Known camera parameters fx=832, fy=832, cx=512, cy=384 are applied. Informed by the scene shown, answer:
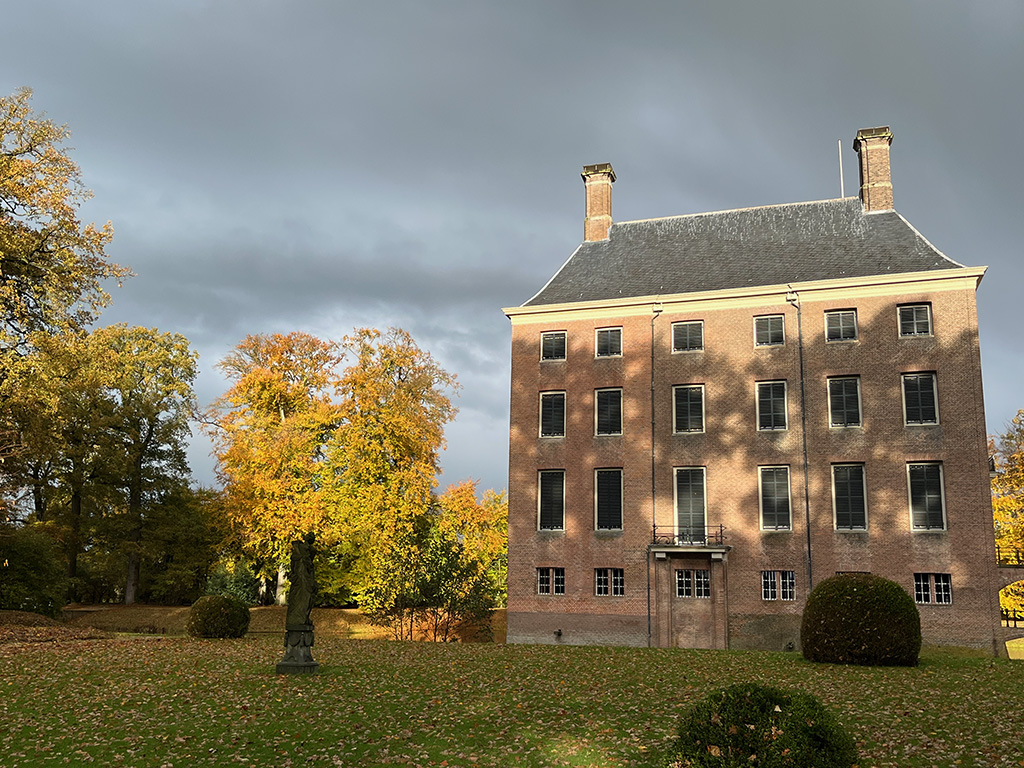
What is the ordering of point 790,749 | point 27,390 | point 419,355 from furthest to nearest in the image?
point 419,355 → point 27,390 → point 790,749

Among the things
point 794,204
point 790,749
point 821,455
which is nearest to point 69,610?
point 821,455

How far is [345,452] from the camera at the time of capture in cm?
3581

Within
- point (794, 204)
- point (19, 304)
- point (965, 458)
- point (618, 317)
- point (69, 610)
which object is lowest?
point (69, 610)

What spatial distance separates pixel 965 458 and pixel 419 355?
74.1ft

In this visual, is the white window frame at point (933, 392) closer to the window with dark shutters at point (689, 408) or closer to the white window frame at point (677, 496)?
the window with dark shutters at point (689, 408)

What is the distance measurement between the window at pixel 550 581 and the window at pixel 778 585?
24.5 ft

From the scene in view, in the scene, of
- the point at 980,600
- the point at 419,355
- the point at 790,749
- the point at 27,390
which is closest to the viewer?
the point at 790,749

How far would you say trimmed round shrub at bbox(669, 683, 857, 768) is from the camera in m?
7.83

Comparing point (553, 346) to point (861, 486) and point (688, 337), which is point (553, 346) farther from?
point (861, 486)

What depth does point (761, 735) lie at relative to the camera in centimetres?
791

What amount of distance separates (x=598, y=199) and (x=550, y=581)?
17395 millimetres

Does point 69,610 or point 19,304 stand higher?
point 19,304

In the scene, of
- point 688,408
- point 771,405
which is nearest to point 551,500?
point 688,408

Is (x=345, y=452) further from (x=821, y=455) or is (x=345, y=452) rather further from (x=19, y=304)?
(x=821, y=455)
